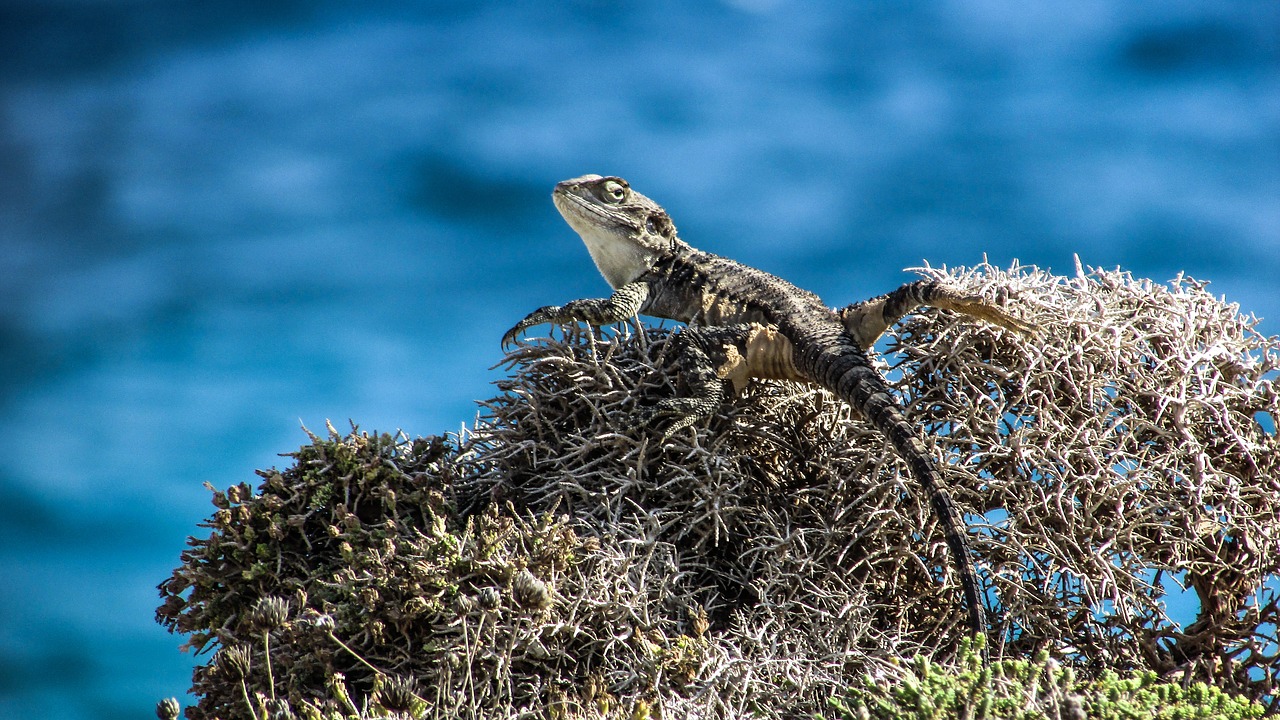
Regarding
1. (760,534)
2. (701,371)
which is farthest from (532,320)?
(760,534)

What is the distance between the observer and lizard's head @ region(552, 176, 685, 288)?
18.8 ft

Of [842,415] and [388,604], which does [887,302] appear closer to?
[842,415]

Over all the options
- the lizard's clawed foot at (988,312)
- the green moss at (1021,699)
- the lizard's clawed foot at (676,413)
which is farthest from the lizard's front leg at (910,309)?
the green moss at (1021,699)

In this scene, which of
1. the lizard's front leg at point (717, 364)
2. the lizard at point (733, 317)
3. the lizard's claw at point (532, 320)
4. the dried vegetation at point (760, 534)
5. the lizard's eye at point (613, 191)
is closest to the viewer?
the dried vegetation at point (760, 534)

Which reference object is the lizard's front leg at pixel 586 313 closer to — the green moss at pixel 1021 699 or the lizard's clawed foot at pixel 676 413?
the lizard's clawed foot at pixel 676 413

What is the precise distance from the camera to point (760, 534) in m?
4.33

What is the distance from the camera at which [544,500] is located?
14.5ft

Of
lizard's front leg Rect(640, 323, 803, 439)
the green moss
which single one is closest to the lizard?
lizard's front leg Rect(640, 323, 803, 439)

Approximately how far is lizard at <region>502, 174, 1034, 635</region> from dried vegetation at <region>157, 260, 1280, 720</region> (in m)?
0.17

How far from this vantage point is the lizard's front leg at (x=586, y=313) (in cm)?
500

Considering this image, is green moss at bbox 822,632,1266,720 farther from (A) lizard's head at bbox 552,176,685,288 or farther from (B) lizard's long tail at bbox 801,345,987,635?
(A) lizard's head at bbox 552,176,685,288

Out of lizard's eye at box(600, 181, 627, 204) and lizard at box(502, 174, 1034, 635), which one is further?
lizard's eye at box(600, 181, 627, 204)

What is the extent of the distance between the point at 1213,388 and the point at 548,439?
3072mm

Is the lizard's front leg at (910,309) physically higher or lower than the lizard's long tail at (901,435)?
higher
